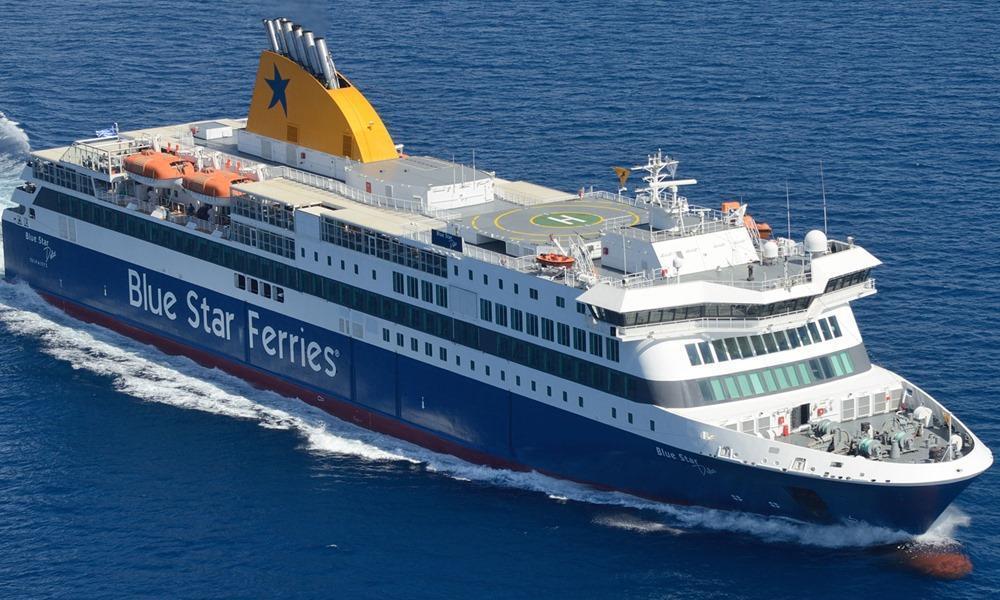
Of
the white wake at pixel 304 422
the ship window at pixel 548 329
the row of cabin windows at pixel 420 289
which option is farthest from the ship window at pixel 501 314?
the white wake at pixel 304 422

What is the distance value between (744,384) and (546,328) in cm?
961

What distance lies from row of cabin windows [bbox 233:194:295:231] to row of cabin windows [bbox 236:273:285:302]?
3.49m

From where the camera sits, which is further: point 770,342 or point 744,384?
point 770,342

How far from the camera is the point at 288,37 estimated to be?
103 m

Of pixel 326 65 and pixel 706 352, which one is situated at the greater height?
pixel 326 65

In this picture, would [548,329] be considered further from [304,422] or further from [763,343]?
[304,422]

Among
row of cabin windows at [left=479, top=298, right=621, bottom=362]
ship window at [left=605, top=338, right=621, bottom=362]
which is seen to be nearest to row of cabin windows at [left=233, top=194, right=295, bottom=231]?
row of cabin windows at [left=479, top=298, right=621, bottom=362]

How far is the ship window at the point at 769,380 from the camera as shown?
3137 inches

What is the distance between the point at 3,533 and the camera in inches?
3187

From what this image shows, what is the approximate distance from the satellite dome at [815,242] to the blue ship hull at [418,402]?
438 inches

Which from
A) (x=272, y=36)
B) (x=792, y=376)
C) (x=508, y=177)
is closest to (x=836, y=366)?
(x=792, y=376)

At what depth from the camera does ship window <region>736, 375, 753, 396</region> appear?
79188 millimetres

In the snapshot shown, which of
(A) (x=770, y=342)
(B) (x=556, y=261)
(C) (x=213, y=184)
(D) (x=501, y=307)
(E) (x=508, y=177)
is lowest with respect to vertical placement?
(A) (x=770, y=342)

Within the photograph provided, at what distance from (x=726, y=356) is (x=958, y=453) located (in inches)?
426
